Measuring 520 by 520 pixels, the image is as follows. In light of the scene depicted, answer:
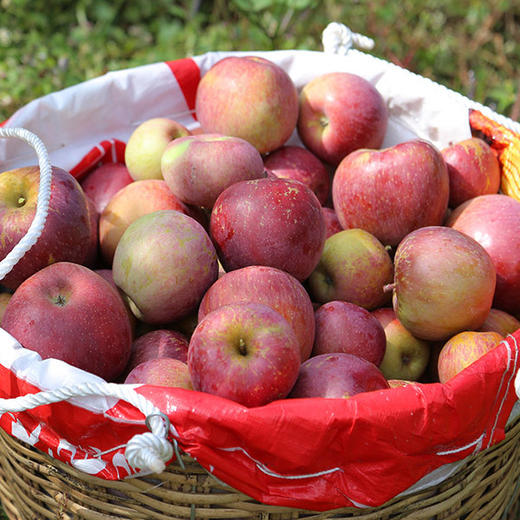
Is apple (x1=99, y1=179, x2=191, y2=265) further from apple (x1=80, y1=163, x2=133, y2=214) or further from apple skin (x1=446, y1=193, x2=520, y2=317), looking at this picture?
apple skin (x1=446, y1=193, x2=520, y2=317)

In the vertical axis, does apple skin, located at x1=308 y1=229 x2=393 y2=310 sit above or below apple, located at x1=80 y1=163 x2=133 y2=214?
above

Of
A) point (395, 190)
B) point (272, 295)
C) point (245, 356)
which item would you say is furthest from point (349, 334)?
point (395, 190)

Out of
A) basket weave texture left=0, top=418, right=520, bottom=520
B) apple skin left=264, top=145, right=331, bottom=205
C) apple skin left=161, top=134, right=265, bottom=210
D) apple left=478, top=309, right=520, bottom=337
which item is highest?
apple skin left=161, top=134, right=265, bottom=210

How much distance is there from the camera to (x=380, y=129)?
1770 millimetres

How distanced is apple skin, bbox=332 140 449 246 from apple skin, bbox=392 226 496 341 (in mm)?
164

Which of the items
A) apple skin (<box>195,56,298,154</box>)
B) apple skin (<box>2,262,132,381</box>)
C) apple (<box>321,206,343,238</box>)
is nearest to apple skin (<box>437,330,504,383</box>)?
apple (<box>321,206,343,238</box>)

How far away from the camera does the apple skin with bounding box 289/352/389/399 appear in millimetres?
1023

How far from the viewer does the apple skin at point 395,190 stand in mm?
1479

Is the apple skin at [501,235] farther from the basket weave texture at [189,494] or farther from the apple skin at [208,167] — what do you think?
the apple skin at [208,167]

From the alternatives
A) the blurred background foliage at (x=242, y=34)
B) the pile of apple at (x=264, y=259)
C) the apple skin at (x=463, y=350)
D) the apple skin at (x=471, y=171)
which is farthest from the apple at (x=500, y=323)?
the blurred background foliage at (x=242, y=34)

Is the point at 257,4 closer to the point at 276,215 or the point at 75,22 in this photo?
the point at 75,22

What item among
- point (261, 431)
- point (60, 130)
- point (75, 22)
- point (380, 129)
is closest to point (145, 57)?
point (75, 22)

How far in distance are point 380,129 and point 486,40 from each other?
2.49 metres

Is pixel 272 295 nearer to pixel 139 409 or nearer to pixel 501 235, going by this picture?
pixel 139 409
